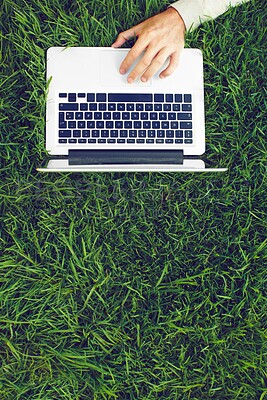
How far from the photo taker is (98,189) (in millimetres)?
1200

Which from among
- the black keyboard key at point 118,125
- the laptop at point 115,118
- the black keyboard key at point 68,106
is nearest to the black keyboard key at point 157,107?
the laptop at point 115,118

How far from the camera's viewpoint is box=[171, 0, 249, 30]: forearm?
46.6 inches

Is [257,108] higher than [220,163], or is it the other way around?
[257,108]

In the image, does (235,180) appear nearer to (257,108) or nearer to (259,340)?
(257,108)

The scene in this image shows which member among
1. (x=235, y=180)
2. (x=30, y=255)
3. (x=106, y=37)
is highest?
(x=106, y=37)

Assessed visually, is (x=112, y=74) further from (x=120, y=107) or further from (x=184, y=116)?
(x=184, y=116)

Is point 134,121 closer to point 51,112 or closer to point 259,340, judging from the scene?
point 51,112

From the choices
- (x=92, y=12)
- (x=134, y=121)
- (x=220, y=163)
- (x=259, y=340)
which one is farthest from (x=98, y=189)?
(x=259, y=340)

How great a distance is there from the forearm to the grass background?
0.03 metres

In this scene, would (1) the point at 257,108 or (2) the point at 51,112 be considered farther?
(1) the point at 257,108

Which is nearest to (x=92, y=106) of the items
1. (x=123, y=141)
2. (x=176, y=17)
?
(x=123, y=141)

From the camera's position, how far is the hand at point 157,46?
3.73 ft

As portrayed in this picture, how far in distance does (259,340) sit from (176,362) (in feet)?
0.83

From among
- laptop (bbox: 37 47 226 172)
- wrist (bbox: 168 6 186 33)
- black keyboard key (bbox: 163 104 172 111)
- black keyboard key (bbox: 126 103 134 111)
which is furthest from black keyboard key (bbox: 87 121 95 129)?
wrist (bbox: 168 6 186 33)
